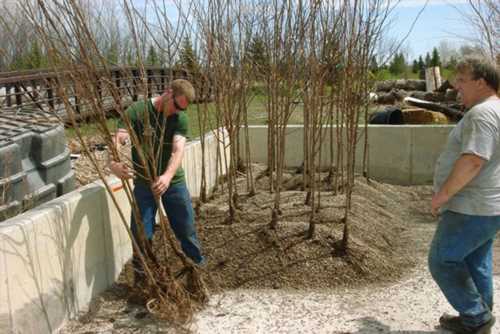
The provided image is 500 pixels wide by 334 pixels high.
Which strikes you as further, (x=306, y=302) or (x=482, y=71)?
(x=306, y=302)

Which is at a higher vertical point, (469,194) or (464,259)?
(469,194)

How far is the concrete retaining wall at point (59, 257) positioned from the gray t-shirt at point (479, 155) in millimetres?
2343

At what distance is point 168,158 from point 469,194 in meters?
2.14

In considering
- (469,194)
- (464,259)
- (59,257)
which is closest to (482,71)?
(469,194)

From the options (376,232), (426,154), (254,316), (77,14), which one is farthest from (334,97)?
(77,14)

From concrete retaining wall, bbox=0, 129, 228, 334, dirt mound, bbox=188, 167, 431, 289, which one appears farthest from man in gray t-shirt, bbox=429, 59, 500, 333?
concrete retaining wall, bbox=0, 129, 228, 334

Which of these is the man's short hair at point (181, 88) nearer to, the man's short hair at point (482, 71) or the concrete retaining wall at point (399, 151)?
the man's short hair at point (482, 71)

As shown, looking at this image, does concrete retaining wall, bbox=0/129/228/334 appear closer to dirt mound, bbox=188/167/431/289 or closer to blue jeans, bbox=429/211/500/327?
dirt mound, bbox=188/167/431/289

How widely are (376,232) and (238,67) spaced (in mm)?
2156

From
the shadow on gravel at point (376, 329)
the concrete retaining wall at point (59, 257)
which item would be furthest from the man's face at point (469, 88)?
the concrete retaining wall at point (59, 257)

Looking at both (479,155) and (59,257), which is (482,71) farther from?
(59,257)

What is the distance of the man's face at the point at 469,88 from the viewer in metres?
3.27

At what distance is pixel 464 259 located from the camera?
11.2 ft

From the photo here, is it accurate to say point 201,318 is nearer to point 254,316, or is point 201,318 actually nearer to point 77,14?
point 254,316
